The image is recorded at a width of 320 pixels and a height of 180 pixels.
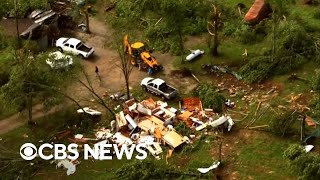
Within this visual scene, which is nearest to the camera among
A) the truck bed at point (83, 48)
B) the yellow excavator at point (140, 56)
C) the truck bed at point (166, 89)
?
the truck bed at point (166, 89)

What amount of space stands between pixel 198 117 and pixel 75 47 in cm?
1039

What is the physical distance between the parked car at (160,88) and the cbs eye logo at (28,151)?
753 centimetres

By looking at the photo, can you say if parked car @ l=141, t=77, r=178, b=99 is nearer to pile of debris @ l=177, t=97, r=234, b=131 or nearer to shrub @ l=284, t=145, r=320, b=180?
pile of debris @ l=177, t=97, r=234, b=131

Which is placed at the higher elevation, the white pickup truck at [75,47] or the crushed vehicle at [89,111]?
the white pickup truck at [75,47]

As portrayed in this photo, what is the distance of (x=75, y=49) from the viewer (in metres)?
39.6

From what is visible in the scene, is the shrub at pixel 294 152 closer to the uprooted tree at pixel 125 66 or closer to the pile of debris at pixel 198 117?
the pile of debris at pixel 198 117

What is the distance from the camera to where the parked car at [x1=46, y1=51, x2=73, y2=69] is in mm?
32344

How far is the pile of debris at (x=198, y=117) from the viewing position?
32.6 metres

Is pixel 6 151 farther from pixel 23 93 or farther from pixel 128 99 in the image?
pixel 128 99

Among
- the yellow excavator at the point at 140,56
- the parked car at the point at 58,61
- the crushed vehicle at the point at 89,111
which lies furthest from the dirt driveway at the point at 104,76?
the parked car at the point at 58,61

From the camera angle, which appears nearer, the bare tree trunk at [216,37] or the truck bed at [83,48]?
the bare tree trunk at [216,37]

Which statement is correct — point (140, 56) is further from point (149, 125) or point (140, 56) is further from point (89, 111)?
point (149, 125)

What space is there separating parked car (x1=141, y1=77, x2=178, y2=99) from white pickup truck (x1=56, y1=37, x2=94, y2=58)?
5327 mm

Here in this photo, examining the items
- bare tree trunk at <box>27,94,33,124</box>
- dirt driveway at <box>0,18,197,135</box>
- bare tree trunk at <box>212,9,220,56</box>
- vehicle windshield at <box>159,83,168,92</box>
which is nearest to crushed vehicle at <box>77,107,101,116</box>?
dirt driveway at <box>0,18,197,135</box>
